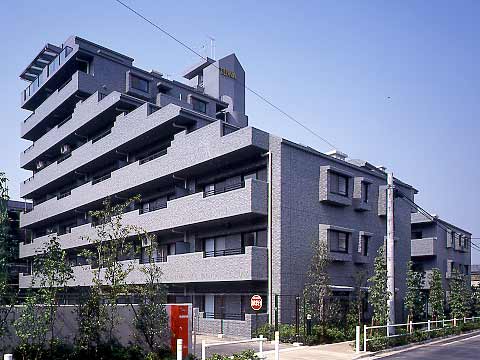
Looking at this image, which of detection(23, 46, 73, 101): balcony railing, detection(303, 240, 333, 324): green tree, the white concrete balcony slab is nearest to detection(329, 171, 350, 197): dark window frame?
detection(303, 240, 333, 324): green tree

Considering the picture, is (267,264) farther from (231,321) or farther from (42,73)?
(42,73)

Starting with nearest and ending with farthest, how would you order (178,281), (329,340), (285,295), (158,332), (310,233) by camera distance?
(158,332)
(329,340)
(285,295)
(310,233)
(178,281)

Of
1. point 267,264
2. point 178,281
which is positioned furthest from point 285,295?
point 178,281

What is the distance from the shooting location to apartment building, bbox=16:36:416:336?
28.5 meters

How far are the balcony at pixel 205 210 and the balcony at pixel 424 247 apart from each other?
74.3 feet

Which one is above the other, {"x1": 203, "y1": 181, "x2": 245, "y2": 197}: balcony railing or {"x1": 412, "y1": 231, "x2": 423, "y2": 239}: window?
{"x1": 203, "y1": 181, "x2": 245, "y2": 197}: balcony railing

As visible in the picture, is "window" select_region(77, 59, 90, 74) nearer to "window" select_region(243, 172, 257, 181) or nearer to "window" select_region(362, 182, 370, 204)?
"window" select_region(243, 172, 257, 181)

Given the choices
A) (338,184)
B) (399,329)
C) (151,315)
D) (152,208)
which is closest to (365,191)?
(338,184)

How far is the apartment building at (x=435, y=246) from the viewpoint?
4618 cm

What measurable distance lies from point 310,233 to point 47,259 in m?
17.0

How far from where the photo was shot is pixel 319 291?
26500 mm

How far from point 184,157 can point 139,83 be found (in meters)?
16.5

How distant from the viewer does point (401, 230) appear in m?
39.4

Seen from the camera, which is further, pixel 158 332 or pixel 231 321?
pixel 231 321
